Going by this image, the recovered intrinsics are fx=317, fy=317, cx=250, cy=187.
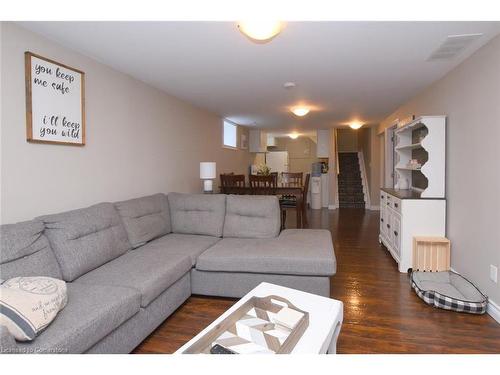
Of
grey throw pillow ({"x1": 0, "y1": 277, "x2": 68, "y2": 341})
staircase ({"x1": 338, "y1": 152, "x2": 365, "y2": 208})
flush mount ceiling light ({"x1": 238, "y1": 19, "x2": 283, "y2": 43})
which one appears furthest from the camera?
staircase ({"x1": 338, "y1": 152, "x2": 365, "y2": 208})

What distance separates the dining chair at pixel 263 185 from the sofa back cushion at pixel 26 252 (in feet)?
11.3

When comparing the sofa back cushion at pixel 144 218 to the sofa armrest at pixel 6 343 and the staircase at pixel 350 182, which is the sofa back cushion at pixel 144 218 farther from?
the staircase at pixel 350 182

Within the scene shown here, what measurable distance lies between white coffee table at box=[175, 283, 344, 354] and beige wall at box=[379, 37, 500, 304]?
5.30 feet

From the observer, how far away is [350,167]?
Result: 10.1m

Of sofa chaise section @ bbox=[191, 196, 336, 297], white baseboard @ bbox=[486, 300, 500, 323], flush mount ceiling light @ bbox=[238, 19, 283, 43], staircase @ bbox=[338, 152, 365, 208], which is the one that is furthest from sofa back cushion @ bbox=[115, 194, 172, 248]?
staircase @ bbox=[338, 152, 365, 208]

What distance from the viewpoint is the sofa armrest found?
3.71ft

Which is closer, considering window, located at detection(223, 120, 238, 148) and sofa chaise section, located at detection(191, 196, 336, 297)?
sofa chaise section, located at detection(191, 196, 336, 297)

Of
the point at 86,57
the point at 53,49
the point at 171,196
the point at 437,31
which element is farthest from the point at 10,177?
the point at 437,31

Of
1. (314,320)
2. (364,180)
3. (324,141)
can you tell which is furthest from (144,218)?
(364,180)

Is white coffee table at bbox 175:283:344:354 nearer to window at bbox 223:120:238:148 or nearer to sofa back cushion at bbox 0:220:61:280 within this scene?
sofa back cushion at bbox 0:220:61:280

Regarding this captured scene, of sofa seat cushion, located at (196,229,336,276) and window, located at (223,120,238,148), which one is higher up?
window, located at (223,120,238,148)

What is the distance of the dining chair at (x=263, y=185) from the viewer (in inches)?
A: 201
